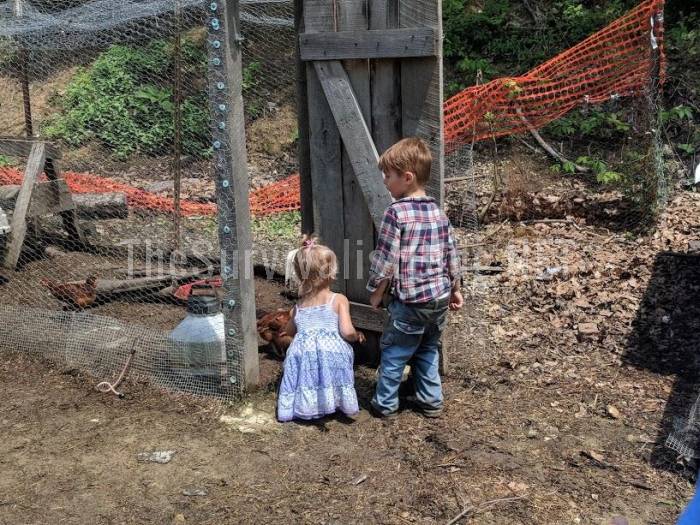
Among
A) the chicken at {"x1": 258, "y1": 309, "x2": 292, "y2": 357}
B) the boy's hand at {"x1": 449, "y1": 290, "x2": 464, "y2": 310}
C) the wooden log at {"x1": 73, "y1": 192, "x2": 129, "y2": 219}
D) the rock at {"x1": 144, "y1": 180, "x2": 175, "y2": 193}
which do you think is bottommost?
the chicken at {"x1": 258, "y1": 309, "x2": 292, "y2": 357}

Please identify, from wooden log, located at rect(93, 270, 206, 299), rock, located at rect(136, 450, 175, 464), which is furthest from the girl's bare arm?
wooden log, located at rect(93, 270, 206, 299)

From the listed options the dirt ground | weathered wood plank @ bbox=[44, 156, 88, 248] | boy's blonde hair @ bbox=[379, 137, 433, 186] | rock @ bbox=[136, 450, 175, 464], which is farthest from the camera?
weathered wood plank @ bbox=[44, 156, 88, 248]

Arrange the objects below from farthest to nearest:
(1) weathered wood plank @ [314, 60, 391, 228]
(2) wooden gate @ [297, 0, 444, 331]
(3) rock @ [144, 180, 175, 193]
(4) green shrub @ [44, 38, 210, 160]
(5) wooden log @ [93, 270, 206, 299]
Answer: (3) rock @ [144, 180, 175, 193] → (4) green shrub @ [44, 38, 210, 160] → (5) wooden log @ [93, 270, 206, 299] → (1) weathered wood plank @ [314, 60, 391, 228] → (2) wooden gate @ [297, 0, 444, 331]

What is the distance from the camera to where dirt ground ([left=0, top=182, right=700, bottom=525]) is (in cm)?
324

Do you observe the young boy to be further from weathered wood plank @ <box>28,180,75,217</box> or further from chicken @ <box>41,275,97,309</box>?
weathered wood plank @ <box>28,180,75,217</box>

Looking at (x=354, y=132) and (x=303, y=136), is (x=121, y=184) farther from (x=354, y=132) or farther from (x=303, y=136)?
(x=354, y=132)

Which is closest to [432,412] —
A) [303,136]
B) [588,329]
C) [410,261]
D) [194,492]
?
[410,261]

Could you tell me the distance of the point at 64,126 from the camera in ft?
27.1

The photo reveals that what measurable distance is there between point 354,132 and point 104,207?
3650 mm

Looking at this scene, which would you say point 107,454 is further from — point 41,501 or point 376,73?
point 376,73

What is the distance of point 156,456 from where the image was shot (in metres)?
3.65

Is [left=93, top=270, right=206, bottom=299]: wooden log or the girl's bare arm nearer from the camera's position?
the girl's bare arm

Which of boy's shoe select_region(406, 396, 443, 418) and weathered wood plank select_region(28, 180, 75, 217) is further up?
weathered wood plank select_region(28, 180, 75, 217)

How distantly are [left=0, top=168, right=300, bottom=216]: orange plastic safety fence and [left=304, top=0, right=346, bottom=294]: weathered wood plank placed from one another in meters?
2.76
